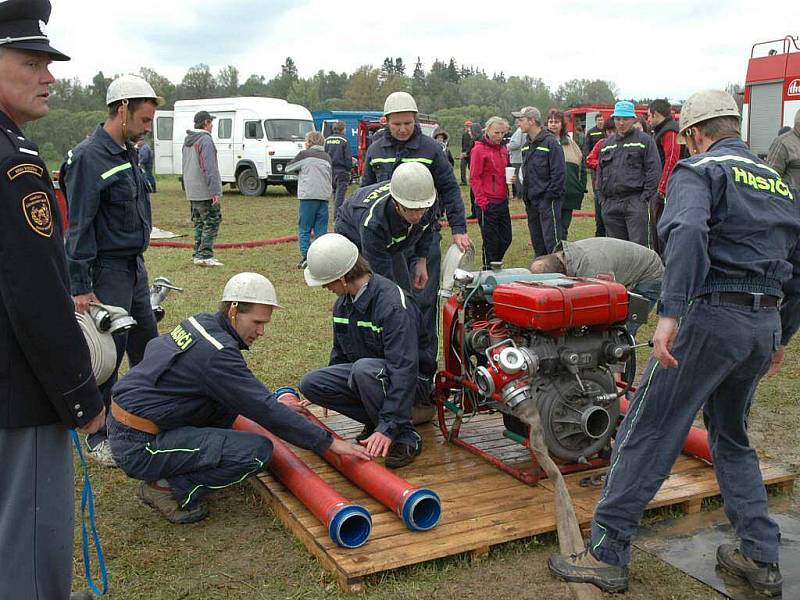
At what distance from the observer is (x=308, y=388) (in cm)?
467

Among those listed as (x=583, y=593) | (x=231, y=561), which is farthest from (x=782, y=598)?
(x=231, y=561)

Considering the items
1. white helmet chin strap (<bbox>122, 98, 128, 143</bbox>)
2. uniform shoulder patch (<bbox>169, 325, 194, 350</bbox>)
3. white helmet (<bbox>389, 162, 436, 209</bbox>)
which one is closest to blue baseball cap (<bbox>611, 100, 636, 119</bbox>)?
white helmet (<bbox>389, 162, 436, 209</bbox>)

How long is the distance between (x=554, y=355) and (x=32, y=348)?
2.62 metres

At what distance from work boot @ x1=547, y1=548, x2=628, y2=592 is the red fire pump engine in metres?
0.81

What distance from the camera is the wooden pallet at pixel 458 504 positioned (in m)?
3.49

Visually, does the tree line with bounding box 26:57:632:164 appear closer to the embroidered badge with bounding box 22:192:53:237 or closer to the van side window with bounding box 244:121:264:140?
the van side window with bounding box 244:121:264:140

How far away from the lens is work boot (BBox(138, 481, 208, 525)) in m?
4.02

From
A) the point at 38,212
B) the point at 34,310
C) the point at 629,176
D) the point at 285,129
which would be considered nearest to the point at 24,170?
the point at 38,212

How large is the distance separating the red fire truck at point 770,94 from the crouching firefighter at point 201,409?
44.5 feet

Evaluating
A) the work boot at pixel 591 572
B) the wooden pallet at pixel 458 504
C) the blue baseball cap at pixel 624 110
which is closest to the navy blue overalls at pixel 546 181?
the blue baseball cap at pixel 624 110

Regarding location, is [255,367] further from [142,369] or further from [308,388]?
[142,369]

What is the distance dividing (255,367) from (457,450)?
8.02 feet

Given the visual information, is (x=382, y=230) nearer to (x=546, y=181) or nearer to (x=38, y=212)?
(x=38, y=212)

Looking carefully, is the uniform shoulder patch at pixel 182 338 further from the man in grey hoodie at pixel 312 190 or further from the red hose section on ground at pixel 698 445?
the man in grey hoodie at pixel 312 190
